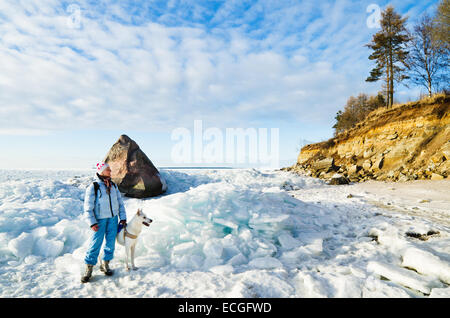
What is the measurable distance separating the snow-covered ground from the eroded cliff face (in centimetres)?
535

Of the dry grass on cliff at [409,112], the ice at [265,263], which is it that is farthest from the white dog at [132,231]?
the dry grass on cliff at [409,112]

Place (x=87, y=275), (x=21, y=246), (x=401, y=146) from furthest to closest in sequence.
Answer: (x=401, y=146) < (x=21, y=246) < (x=87, y=275)

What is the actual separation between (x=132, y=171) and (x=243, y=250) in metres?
8.18

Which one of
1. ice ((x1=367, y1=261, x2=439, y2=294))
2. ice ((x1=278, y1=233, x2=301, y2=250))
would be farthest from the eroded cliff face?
ice ((x1=367, y1=261, x2=439, y2=294))

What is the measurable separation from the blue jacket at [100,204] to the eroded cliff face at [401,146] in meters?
13.1

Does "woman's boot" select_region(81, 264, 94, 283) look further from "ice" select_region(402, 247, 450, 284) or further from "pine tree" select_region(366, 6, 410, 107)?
"pine tree" select_region(366, 6, 410, 107)

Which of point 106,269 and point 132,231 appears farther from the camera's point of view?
point 132,231

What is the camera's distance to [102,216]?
137 inches

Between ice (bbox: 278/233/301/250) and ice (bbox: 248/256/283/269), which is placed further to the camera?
ice (bbox: 278/233/301/250)

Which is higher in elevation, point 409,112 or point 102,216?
point 409,112

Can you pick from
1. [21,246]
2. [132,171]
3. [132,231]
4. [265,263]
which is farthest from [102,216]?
[132,171]

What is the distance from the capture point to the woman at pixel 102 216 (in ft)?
11.1

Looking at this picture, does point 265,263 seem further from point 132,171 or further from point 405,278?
point 132,171

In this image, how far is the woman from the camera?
338 cm
